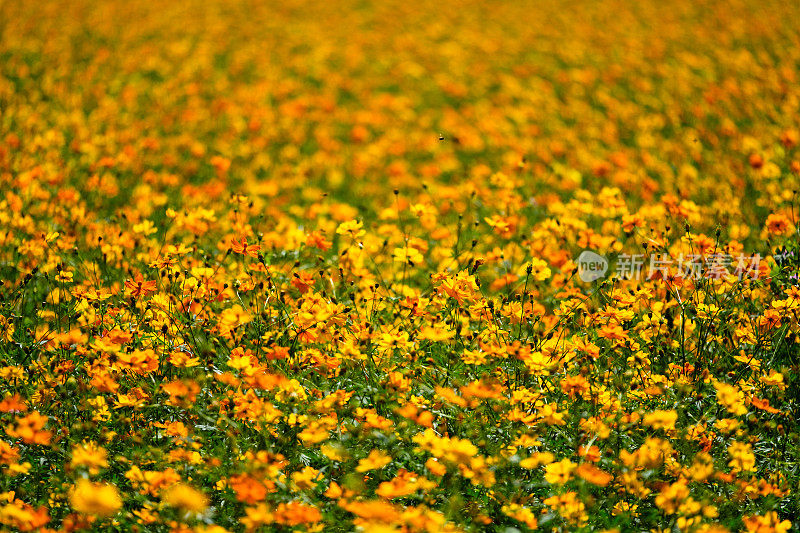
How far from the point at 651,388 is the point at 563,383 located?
304 millimetres

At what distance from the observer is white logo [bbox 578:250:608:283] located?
11.3 ft

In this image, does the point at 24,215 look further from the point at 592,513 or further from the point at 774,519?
the point at 774,519

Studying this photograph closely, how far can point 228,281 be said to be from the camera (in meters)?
2.99

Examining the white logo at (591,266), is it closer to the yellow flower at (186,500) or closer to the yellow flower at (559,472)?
the yellow flower at (559,472)

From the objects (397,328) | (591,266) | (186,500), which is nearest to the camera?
(186,500)

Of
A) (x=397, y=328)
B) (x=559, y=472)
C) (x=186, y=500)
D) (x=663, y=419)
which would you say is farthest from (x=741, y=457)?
(x=186, y=500)

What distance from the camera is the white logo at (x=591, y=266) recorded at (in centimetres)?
345

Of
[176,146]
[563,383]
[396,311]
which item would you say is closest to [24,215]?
[396,311]

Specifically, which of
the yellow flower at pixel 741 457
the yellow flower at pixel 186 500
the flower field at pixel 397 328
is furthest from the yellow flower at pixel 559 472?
the yellow flower at pixel 186 500

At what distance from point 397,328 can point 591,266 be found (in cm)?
110

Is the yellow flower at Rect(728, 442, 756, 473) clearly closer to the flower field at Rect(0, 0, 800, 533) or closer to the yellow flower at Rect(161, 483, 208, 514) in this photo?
the flower field at Rect(0, 0, 800, 533)

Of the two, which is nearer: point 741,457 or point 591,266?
point 741,457

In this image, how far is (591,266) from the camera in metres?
3.50

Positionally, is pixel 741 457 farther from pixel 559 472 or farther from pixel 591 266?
pixel 591 266
